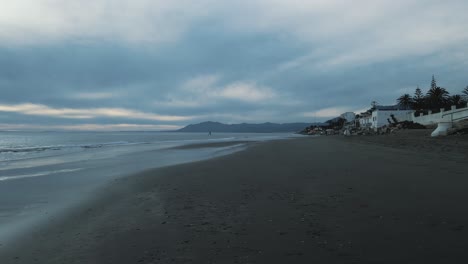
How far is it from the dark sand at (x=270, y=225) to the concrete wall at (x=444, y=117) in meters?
30.6

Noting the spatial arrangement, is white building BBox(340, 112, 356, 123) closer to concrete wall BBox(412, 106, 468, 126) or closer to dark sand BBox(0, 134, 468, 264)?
concrete wall BBox(412, 106, 468, 126)

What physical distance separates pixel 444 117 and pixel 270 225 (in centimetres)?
4055

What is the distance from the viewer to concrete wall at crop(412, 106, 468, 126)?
111ft

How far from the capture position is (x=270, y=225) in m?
5.27

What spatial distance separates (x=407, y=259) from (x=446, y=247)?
68 centimetres

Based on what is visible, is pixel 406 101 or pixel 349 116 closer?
pixel 406 101

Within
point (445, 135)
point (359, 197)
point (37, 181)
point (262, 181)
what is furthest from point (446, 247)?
point (445, 135)

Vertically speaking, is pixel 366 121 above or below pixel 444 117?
above

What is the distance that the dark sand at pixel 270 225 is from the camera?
160 inches

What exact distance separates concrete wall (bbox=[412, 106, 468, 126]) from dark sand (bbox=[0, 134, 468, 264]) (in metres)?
30.6

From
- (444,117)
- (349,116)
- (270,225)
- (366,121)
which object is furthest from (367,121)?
(270,225)

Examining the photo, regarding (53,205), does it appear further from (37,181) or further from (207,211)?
Result: (37,181)

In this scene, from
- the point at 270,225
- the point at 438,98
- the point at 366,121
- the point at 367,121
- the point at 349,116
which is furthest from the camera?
the point at 349,116

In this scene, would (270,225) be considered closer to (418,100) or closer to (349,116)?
(418,100)
